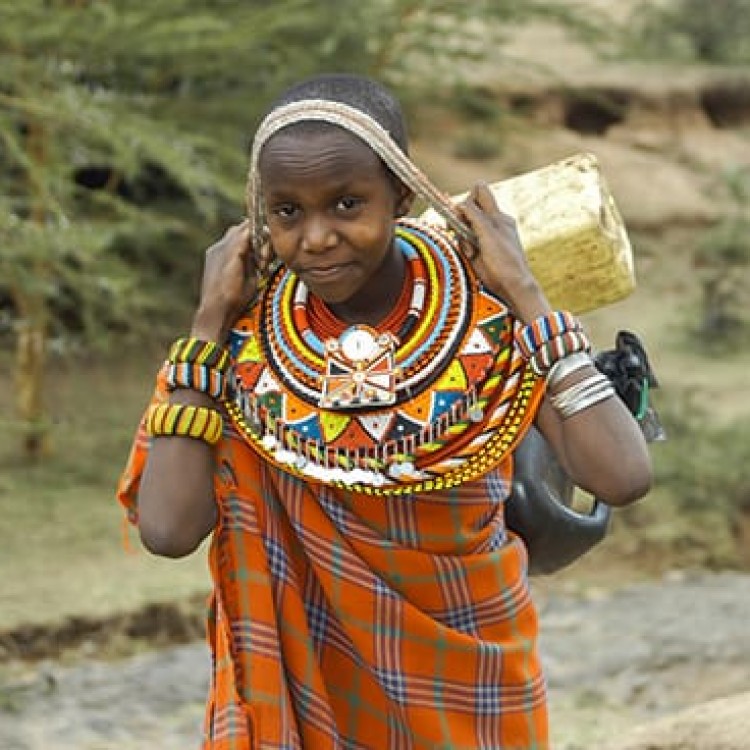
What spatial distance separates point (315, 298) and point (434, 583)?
0.43 meters

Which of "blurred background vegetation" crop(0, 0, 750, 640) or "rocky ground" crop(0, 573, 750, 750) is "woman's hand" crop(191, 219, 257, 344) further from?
"blurred background vegetation" crop(0, 0, 750, 640)

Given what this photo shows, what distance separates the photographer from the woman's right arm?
2.00 metres

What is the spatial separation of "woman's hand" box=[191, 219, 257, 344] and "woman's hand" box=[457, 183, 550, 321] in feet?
1.00

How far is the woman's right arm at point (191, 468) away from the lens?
2.00m

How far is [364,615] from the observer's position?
2.08 m

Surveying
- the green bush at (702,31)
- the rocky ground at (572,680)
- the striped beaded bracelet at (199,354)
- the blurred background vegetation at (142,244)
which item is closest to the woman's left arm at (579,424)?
the striped beaded bracelet at (199,354)

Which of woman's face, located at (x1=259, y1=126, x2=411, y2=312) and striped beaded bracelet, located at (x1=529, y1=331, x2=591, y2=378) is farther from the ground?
woman's face, located at (x1=259, y1=126, x2=411, y2=312)

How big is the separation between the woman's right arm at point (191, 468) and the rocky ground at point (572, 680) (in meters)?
2.31

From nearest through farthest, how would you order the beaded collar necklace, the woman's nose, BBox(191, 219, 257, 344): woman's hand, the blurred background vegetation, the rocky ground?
the woman's nose < the beaded collar necklace < BBox(191, 219, 257, 344): woman's hand < the rocky ground < the blurred background vegetation

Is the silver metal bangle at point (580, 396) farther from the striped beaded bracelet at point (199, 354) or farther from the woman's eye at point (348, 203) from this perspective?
the striped beaded bracelet at point (199, 354)

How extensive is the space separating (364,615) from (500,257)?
1.76 feet

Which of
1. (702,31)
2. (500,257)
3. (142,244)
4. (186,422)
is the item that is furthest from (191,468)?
(702,31)

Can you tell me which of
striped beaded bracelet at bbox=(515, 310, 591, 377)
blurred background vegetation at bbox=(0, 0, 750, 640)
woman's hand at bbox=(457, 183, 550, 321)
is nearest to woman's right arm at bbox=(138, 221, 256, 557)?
woman's hand at bbox=(457, 183, 550, 321)

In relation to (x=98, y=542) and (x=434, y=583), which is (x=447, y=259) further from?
(x=98, y=542)
